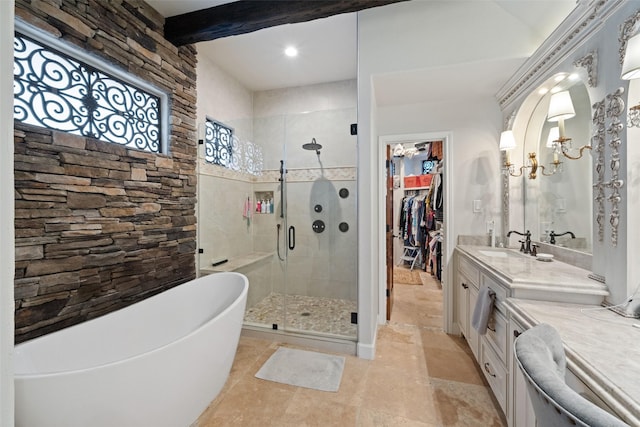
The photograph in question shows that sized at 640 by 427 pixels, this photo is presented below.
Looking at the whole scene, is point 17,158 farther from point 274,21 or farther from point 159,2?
point 274,21

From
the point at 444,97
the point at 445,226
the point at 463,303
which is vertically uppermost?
the point at 444,97

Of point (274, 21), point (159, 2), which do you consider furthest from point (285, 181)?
point (159, 2)

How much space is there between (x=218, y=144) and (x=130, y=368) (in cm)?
253

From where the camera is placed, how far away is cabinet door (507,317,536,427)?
120cm

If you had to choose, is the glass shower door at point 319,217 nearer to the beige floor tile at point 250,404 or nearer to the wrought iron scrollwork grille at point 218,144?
the wrought iron scrollwork grille at point 218,144

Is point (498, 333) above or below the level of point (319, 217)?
→ below

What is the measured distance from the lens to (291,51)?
2766mm

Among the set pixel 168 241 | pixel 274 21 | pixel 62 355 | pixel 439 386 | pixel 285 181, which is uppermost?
pixel 274 21

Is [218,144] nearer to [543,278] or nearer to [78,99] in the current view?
[78,99]

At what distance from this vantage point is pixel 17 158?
4.48 feet

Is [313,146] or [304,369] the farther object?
[313,146]

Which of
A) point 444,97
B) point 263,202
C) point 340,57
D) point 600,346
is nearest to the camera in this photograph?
point 600,346

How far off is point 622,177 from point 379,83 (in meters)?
1.79

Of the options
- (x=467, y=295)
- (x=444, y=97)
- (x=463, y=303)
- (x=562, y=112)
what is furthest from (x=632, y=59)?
(x=463, y=303)
